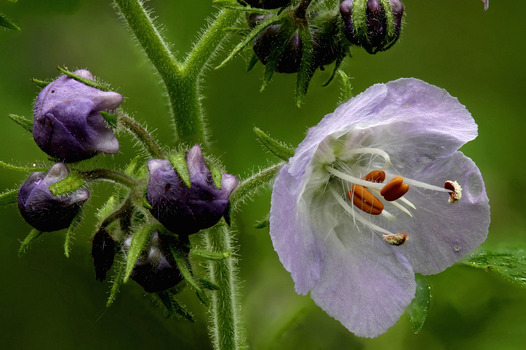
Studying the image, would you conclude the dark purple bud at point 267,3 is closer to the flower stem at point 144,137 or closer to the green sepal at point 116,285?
the flower stem at point 144,137

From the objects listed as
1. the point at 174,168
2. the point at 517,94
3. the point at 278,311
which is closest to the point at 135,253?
the point at 174,168

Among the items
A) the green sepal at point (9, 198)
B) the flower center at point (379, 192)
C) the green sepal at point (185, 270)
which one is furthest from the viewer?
the green sepal at point (9, 198)

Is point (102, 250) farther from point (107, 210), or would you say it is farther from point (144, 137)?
point (144, 137)

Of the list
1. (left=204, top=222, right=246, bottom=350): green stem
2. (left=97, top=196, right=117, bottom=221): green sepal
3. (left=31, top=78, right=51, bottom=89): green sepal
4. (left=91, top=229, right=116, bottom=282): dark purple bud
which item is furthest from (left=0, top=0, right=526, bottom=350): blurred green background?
(left=31, top=78, right=51, bottom=89): green sepal

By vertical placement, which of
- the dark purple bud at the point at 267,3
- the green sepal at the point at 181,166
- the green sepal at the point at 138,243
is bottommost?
the green sepal at the point at 138,243

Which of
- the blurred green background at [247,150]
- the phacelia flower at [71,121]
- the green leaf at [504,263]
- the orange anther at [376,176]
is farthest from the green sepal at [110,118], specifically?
the green leaf at [504,263]

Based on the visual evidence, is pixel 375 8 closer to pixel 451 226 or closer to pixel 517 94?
pixel 451 226

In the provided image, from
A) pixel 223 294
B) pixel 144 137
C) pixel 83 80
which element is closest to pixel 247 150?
pixel 223 294
